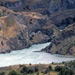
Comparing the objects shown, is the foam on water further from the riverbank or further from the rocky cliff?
the riverbank

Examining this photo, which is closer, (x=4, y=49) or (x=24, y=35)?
(x=4, y=49)

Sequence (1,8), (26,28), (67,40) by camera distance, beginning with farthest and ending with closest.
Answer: (1,8) < (26,28) < (67,40)

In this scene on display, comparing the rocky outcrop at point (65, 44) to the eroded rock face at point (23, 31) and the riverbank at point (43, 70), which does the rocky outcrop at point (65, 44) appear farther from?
the riverbank at point (43, 70)

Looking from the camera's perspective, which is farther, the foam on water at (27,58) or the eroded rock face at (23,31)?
the eroded rock face at (23,31)

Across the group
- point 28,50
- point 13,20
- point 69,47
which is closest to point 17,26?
point 13,20

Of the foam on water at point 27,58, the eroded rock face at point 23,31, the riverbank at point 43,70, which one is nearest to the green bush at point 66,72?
the riverbank at point 43,70

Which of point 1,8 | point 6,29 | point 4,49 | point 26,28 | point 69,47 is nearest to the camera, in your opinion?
point 69,47

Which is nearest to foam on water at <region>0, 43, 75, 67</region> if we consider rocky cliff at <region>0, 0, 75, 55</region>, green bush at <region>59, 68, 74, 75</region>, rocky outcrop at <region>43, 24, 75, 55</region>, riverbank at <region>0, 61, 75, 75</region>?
rocky outcrop at <region>43, 24, 75, 55</region>

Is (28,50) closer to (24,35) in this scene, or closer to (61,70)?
(24,35)

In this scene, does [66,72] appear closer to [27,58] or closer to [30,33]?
[27,58]

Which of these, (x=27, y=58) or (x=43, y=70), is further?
(x=27, y=58)

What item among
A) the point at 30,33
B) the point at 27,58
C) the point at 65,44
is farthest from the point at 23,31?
the point at 65,44
